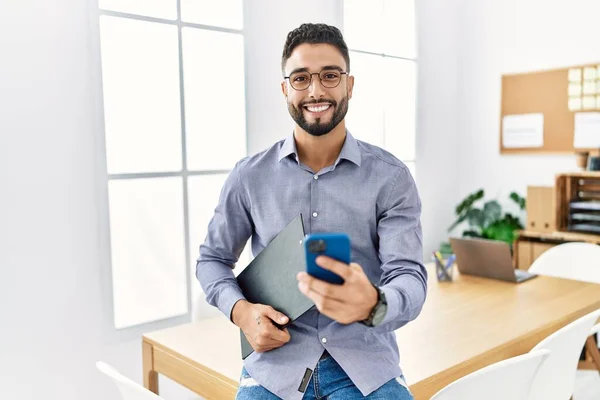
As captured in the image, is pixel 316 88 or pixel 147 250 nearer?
pixel 316 88

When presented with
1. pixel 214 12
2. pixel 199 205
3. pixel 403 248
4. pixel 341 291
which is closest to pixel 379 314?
pixel 341 291

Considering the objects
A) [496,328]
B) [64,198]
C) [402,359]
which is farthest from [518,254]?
[64,198]

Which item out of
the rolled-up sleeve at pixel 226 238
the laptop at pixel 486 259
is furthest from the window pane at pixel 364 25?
the rolled-up sleeve at pixel 226 238

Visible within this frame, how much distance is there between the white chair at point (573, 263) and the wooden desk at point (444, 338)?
1.21ft

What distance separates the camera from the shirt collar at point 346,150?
4.61ft

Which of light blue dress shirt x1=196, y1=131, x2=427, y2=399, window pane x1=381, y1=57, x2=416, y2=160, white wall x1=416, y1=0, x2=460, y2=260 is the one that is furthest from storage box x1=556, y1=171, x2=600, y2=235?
light blue dress shirt x1=196, y1=131, x2=427, y2=399

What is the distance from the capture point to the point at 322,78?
4.48ft

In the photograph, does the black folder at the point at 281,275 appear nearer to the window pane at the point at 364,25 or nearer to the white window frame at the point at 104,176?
the white window frame at the point at 104,176

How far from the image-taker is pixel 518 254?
4191 millimetres

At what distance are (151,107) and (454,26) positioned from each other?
10.0 feet

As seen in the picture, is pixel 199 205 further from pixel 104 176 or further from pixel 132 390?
pixel 132 390

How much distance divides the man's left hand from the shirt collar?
0.47 m

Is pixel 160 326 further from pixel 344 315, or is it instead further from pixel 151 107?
pixel 344 315

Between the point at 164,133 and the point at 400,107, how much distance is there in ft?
6.99
